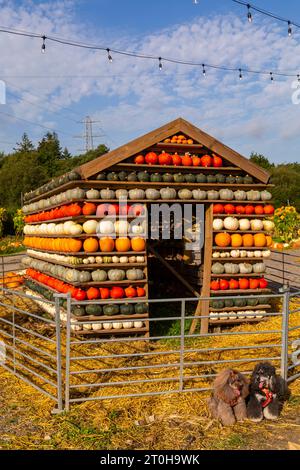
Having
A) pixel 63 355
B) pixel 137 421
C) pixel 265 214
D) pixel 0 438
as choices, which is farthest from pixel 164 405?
pixel 265 214

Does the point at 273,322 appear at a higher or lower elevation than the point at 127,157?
lower

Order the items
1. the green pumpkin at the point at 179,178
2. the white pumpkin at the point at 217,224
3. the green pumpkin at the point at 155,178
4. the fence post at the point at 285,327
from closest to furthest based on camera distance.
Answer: the fence post at the point at 285,327, the green pumpkin at the point at 155,178, the green pumpkin at the point at 179,178, the white pumpkin at the point at 217,224

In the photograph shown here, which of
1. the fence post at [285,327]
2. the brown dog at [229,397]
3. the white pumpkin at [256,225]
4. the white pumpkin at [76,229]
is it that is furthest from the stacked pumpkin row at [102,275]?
the brown dog at [229,397]

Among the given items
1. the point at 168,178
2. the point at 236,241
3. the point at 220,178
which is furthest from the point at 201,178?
the point at 236,241

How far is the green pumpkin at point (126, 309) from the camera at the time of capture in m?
8.04

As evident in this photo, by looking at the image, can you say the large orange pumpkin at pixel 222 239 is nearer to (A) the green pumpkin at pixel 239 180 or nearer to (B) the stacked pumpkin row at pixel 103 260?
(A) the green pumpkin at pixel 239 180

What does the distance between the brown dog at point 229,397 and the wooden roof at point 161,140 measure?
4454 mm

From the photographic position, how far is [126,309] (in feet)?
26.4

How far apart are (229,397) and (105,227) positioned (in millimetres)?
4047

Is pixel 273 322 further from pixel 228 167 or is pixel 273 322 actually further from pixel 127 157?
pixel 127 157

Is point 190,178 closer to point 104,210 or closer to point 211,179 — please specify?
point 211,179

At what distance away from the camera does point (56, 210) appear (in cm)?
948

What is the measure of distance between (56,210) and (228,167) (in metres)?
3.54

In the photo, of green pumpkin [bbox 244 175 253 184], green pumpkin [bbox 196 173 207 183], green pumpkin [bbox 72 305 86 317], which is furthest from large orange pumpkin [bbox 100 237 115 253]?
green pumpkin [bbox 244 175 253 184]
